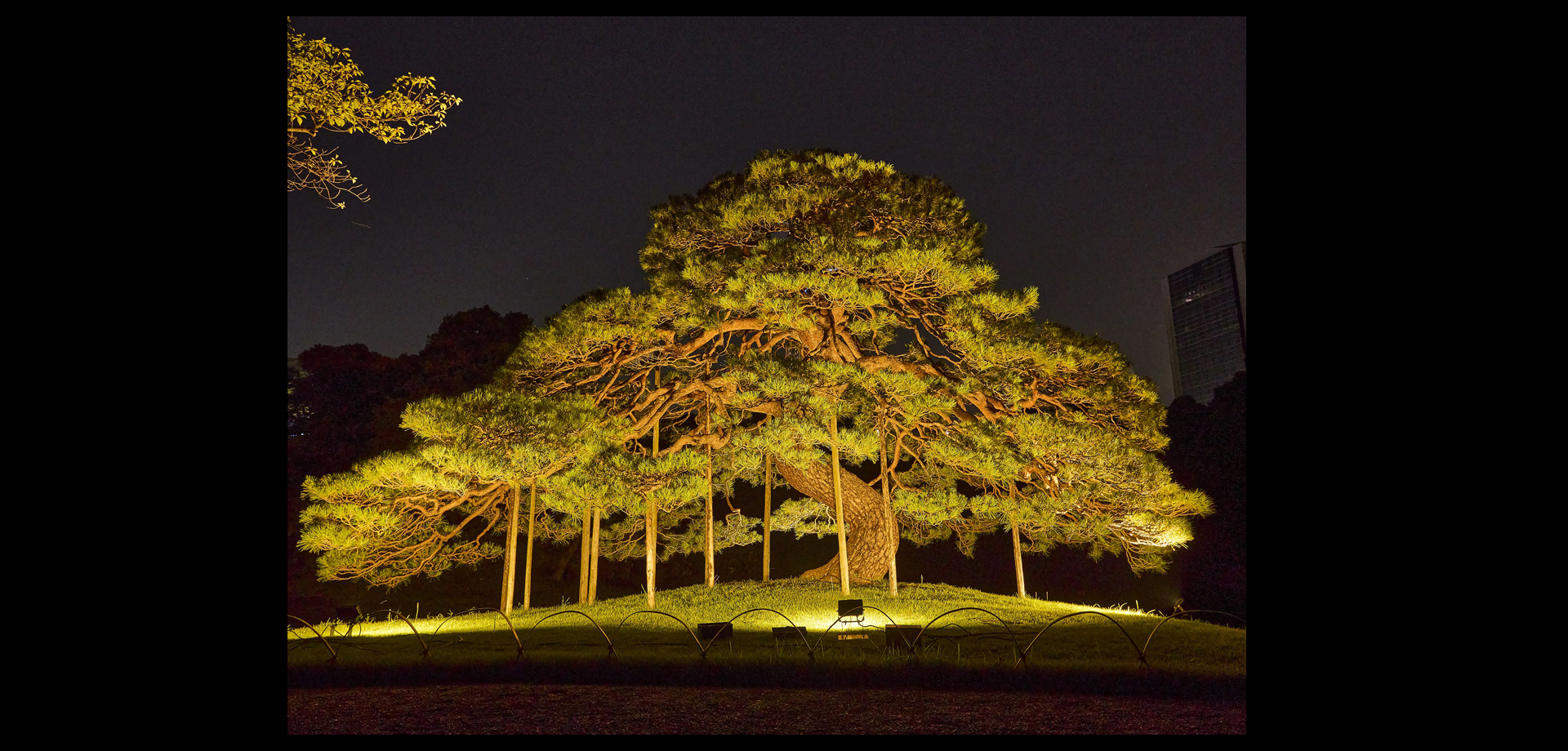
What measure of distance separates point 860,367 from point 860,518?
8.91ft

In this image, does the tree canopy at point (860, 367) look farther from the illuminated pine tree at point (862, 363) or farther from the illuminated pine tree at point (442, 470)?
the illuminated pine tree at point (442, 470)

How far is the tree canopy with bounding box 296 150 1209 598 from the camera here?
8141 millimetres

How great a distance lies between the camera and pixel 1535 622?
2426mm

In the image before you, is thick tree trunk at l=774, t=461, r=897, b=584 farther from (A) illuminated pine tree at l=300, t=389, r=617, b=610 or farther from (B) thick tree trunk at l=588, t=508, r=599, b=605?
(A) illuminated pine tree at l=300, t=389, r=617, b=610

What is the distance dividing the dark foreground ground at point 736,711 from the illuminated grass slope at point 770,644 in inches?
12.4

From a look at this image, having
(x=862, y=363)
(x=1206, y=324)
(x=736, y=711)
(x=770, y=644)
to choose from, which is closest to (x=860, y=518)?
(x=862, y=363)

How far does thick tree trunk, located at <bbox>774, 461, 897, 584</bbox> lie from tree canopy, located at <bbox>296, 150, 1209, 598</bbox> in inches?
1.1

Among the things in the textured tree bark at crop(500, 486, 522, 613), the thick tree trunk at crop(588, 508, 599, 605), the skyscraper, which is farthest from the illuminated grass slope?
the skyscraper

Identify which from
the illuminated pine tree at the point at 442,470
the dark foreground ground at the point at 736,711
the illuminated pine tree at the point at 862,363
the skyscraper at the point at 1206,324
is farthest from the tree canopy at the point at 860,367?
the skyscraper at the point at 1206,324

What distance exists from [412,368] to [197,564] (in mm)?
16064

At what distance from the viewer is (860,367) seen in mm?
8914

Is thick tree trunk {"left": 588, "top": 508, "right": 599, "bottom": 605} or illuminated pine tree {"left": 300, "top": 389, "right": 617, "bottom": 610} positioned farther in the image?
thick tree trunk {"left": 588, "top": 508, "right": 599, "bottom": 605}

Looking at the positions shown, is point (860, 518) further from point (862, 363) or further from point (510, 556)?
point (510, 556)

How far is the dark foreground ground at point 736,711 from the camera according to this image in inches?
155
